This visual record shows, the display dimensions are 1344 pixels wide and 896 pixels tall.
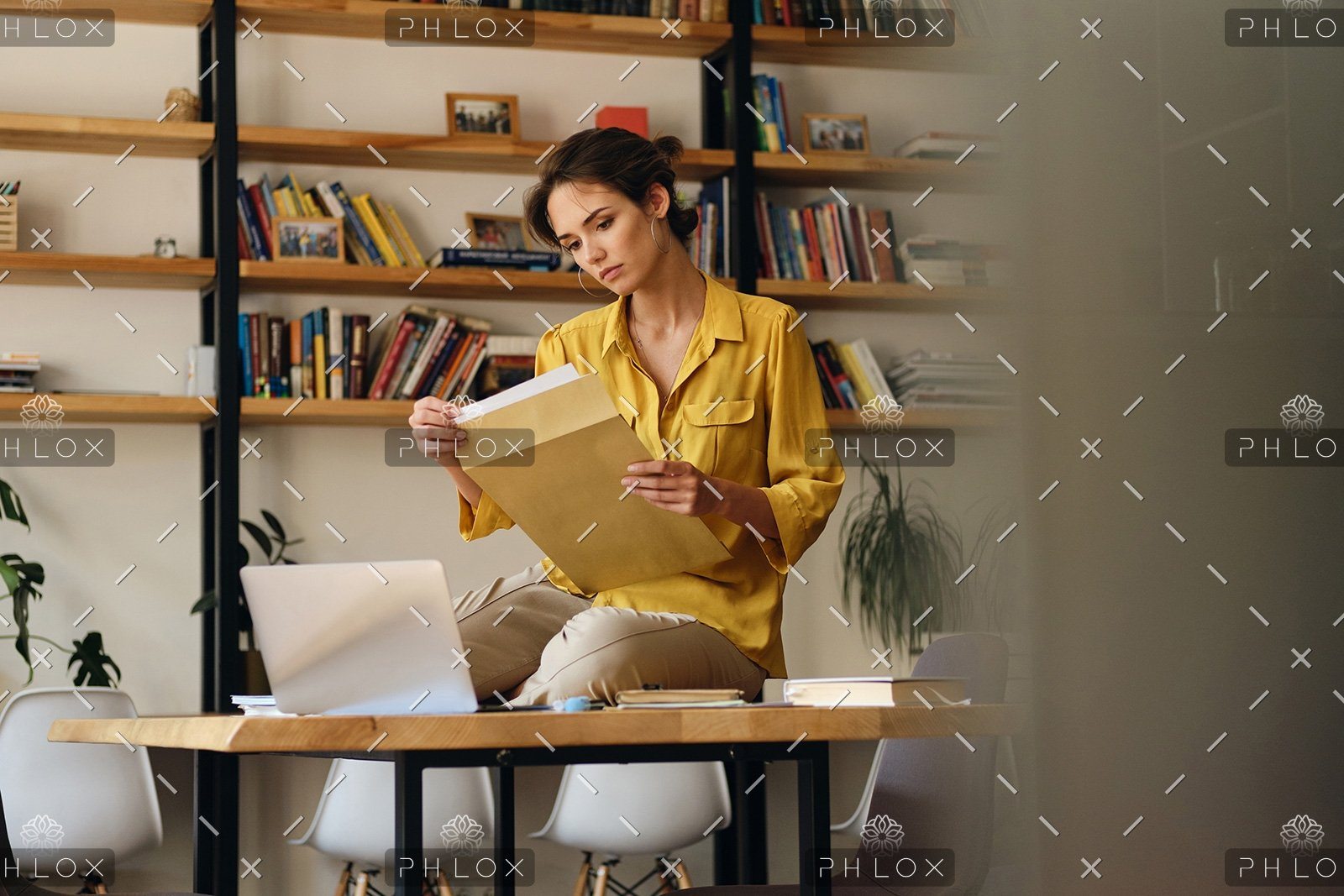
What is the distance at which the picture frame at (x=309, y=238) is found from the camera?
3613mm

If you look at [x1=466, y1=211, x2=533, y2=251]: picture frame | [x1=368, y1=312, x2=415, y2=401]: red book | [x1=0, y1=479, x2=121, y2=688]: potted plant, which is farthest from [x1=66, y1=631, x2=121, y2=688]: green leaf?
[x1=466, y1=211, x2=533, y2=251]: picture frame

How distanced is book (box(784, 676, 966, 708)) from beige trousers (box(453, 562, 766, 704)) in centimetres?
23

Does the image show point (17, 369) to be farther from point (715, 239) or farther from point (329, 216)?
point (715, 239)

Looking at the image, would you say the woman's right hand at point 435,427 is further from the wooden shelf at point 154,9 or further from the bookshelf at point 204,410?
the wooden shelf at point 154,9

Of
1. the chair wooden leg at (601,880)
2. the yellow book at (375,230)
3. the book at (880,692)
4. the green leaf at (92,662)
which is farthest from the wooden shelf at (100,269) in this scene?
the book at (880,692)

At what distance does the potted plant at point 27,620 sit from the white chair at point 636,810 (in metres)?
1.10

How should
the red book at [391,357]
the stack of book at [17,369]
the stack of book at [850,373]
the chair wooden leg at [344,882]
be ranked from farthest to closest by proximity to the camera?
the stack of book at [850,373]
the red book at [391,357]
the stack of book at [17,369]
the chair wooden leg at [344,882]

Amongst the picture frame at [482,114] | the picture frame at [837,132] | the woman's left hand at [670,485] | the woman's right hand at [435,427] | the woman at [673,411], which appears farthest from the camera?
the picture frame at [837,132]

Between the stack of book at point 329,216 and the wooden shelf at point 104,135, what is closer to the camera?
the wooden shelf at point 104,135

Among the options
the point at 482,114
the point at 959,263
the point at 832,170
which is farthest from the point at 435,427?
the point at 832,170

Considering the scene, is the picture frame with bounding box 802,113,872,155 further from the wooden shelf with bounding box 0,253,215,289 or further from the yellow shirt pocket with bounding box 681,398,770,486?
the yellow shirt pocket with bounding box 681,398,770,486

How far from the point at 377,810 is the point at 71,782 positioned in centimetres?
66

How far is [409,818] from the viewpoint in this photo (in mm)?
964

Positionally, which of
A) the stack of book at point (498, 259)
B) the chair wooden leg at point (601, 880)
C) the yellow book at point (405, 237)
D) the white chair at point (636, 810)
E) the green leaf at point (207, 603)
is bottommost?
the chair wooden leg at point (601, 880)
